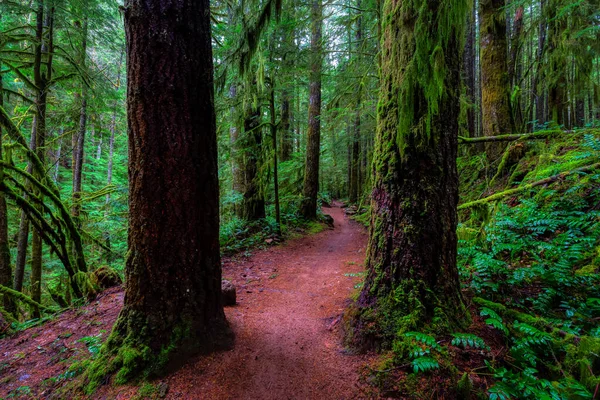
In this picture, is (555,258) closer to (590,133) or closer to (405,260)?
(405,260)

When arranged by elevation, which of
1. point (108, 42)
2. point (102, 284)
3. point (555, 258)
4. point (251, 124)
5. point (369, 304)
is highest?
point (108, 42)

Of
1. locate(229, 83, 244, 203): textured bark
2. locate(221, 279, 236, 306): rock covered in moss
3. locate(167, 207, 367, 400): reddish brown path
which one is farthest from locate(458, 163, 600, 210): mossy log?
locate(229, 83, 244, 203): textured bark

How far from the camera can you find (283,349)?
283 cm

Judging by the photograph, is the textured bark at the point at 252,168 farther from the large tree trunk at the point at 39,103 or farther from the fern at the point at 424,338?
the fern at the point at 424,338

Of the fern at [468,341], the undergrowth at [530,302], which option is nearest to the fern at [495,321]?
the undergrowth at [530,302]

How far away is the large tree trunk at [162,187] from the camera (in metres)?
2.54

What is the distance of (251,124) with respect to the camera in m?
9.41

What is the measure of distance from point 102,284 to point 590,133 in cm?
967

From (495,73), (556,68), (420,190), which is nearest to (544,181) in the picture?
(420,190)

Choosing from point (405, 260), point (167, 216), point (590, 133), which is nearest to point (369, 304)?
point (405, 260)

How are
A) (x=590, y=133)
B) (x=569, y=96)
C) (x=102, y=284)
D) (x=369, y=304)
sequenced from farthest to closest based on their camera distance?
(x=569, y=96) < (x=102, y=284) < (x=590, y=133) < (x=369, y=304)

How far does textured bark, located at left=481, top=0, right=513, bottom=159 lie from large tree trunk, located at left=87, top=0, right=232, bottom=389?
6968 mm

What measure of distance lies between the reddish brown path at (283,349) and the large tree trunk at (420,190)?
0.43 m

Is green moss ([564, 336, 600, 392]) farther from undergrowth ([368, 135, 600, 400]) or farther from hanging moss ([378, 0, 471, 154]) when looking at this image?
hanging moss ([378, 0, 471, 154])
